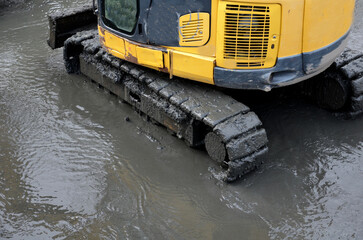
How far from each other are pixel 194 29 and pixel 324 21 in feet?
3.80

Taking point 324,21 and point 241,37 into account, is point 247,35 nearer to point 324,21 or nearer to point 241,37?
point 241,37

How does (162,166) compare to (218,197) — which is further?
(162,166)

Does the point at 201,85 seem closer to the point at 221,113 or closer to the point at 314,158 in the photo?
the point at 221,113

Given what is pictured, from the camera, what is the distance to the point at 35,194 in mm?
4398

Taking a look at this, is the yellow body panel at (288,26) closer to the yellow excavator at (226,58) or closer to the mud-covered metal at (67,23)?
the yellow excavator at (226,58)

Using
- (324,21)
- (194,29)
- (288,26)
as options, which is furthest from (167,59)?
(324,21)

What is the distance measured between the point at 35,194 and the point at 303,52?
2.79 metres

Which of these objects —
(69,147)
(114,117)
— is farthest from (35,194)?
(114,117)

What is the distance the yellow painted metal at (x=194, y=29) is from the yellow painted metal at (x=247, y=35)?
0.15 metres

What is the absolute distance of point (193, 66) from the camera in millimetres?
4516

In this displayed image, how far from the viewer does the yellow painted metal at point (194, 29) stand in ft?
13.9

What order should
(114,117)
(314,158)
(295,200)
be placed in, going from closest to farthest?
(295,200) → (314,158) → (114,117)

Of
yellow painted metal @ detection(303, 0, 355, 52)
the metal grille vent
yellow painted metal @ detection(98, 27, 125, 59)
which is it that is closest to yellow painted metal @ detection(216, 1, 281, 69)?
the metal grille vent

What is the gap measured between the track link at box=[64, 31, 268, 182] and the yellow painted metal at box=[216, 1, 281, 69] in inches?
17.4
